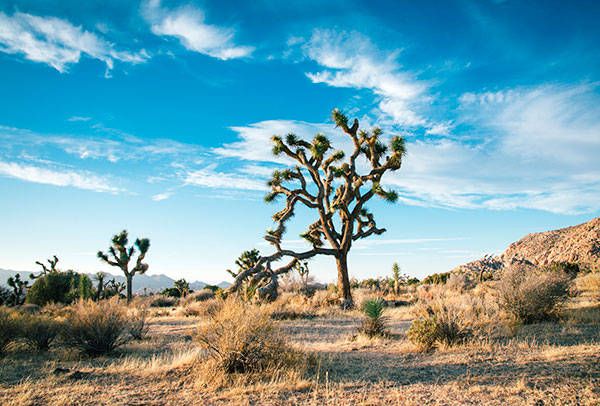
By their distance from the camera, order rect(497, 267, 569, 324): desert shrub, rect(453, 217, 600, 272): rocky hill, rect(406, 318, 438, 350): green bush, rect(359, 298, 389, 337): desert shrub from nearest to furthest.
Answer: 1. rect(406, 318, 438, 350): green bush
2. rect(359, 298, 389, 337): desert shrub
3. rect(497, 267, 569, 324): desert shrub
4. rect(453, 217, 600, 272): rocky hill

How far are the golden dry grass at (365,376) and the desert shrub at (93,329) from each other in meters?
0.26

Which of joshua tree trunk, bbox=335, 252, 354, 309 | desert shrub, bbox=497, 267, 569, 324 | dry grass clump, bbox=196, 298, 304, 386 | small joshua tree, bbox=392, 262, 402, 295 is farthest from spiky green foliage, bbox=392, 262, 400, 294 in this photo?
dry grass clump, bbox=196, 298, 304, 386

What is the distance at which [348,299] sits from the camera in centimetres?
1730

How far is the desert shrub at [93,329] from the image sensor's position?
820 centimetres

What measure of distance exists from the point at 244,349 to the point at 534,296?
7.29 m

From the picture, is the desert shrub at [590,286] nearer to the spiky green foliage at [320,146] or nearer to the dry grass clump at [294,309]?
the dry grass clump at [294,309]

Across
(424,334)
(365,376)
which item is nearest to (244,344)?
(365,376)

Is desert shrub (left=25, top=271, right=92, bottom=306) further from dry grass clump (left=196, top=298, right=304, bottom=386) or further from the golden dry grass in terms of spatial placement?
dry grass clump (left=196, top=298, right=304, bottom=386)

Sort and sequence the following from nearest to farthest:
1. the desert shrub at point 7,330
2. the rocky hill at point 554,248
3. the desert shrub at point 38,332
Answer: the desert shrub at point 7,330 → the desert shrub at point 38,332 → the rocky hill at point 554,248

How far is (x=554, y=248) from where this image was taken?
165 feet

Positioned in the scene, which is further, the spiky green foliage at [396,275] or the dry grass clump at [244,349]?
the spiky green foliage at [396,275]

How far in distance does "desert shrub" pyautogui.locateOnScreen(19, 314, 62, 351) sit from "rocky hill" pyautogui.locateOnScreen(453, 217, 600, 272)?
35.6m

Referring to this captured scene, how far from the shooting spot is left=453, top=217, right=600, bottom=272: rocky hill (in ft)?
139

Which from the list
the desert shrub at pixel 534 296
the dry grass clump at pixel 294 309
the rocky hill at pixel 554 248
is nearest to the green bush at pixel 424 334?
the desert shrub at pixel 534 296
